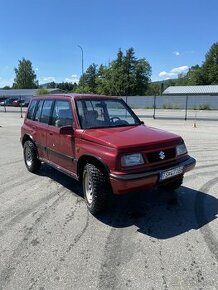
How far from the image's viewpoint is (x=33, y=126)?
24.0 ft

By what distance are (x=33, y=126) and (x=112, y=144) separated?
127 inches

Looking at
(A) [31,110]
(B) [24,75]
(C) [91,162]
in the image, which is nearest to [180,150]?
(C) [91,162]

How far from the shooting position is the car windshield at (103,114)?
5.69 meters

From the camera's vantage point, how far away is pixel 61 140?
19.6 feet

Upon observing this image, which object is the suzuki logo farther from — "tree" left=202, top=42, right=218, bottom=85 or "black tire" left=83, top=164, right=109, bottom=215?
"tree" left=202, top=42, right=218, bottom=85

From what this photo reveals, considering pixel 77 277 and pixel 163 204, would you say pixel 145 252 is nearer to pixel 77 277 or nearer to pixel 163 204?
pixel 77 277

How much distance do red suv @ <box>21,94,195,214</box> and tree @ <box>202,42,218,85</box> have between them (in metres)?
90.8

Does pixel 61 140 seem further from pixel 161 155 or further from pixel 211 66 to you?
pixel 211 66

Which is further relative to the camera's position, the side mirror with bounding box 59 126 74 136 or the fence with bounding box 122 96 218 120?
the fence with bounding box 122 96 218 120

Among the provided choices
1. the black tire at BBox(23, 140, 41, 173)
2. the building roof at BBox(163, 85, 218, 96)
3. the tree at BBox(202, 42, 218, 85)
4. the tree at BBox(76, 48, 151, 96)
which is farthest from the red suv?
the tree at BBox(202, 42, 218, 85)

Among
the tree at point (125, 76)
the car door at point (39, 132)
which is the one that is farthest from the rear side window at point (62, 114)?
the tree at point (125, 76)

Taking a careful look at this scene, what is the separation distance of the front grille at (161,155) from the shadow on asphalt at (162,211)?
900 millimetres

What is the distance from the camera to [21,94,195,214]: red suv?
461 centimetres

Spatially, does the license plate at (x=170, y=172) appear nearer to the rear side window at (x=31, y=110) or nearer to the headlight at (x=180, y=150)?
the headlight at (x=180, y=150)
